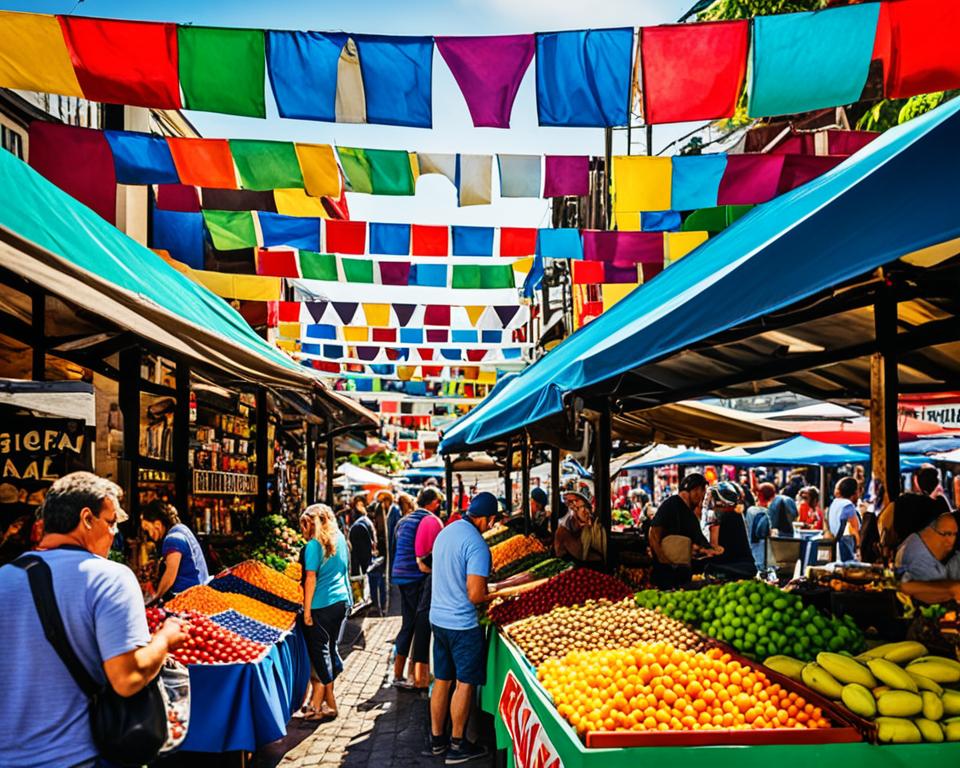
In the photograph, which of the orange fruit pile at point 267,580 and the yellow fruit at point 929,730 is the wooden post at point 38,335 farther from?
the yellow fruit at point 929,730

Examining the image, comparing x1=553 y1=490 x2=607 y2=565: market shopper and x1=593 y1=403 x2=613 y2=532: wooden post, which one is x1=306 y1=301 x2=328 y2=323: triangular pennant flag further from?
x1=593 y1=403 x2=613 y2=532: wooden post

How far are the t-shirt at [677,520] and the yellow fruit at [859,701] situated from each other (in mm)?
5524

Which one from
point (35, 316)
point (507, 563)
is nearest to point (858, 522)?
point (507, 563)

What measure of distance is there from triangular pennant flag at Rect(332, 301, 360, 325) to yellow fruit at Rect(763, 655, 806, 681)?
46.6 ft

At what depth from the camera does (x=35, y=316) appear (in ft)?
20.3

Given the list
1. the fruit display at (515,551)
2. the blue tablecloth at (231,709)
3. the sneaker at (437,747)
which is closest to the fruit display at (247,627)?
the blue tablecloth at (231,709)

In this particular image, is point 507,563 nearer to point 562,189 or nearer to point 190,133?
point 562,189

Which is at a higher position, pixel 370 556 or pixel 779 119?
pixel 779 119

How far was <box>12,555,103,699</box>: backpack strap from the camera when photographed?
131 inches

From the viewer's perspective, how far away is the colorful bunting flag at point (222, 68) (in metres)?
7.14

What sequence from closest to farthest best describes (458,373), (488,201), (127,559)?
(127,559), (488,201), (458,373)

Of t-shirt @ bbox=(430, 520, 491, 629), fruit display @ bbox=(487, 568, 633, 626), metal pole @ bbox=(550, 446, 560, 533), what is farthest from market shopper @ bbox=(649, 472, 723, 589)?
metal pole @ bbox=(550, 446, 560, 533)

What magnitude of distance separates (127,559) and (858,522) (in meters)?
10.8

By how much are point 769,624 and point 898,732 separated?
1.20m
